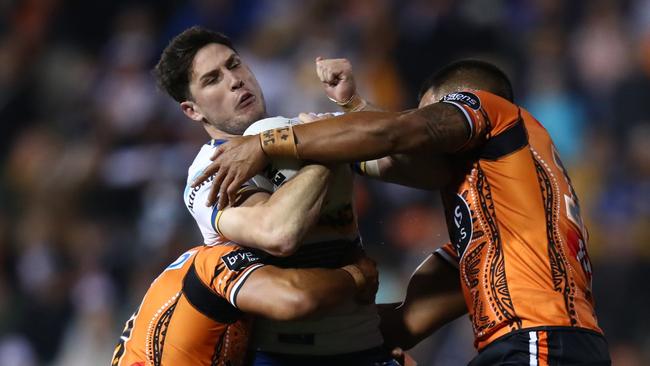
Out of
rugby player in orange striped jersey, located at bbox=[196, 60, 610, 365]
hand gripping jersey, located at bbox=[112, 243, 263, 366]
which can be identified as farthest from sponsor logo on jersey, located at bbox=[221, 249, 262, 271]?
rugby player in orange striped jersey, located at bbox=[196, 60, 610, 365]

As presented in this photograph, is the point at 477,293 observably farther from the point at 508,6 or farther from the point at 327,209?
the point at 508,6

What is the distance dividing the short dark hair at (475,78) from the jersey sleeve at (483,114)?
28cm

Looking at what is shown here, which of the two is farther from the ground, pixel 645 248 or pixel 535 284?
pixel 535 284

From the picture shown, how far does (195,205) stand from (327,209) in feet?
1.73

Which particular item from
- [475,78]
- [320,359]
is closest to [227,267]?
[320,359]

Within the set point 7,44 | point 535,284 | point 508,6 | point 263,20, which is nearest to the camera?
point 535,284

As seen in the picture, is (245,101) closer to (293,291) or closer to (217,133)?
(217,133)

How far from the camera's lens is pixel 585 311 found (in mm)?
3830

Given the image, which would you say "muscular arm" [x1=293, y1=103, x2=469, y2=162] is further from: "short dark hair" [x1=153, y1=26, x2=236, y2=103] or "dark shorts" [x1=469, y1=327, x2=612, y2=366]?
"short dark hair" [x1=153, y1=26, x2=236, y2=103]

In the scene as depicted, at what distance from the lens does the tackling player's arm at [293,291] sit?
362 centimetres

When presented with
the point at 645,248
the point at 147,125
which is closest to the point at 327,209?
the point at 645,248

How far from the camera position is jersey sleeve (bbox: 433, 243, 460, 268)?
4.45 meters

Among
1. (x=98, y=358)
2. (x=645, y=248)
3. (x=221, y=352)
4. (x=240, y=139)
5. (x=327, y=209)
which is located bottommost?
(x=98, y=358)

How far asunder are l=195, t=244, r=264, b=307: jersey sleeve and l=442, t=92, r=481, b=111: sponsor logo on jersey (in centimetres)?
98
